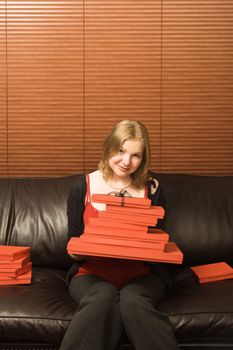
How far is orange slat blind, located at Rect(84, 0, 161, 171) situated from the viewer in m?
2.94

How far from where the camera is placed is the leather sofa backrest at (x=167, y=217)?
8.36 ft

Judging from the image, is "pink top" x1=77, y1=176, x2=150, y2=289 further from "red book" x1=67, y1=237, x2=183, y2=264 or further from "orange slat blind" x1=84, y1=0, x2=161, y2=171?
"orange slat blind" x1=84, y1=0, x2=161, y2=171

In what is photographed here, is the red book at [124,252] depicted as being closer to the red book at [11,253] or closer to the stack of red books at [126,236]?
the stack of red books at [126,236]

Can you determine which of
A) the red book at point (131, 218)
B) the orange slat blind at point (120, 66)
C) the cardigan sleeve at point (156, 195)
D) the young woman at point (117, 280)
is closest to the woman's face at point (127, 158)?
the young woman at point (117, 280)

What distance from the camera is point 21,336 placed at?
1890mm

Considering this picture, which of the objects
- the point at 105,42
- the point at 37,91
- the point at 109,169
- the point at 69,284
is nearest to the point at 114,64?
the point at 105,42

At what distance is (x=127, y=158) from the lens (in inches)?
82.9

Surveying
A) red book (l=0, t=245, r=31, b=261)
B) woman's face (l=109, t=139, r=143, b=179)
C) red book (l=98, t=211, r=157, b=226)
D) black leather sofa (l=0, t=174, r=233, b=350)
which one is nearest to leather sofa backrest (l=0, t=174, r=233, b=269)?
→ black leather sofa (l=0, t=174, r=233, b=350)

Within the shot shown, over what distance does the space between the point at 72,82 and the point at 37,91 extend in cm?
22

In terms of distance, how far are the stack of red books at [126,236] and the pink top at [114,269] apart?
182 millimetres

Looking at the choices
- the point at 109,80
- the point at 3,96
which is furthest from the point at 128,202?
the point at 3,96

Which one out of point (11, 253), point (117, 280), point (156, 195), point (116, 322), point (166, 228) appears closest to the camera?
point (116, 322)

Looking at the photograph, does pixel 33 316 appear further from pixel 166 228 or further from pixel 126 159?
pixel 166 228

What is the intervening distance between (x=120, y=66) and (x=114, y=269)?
1.41m
